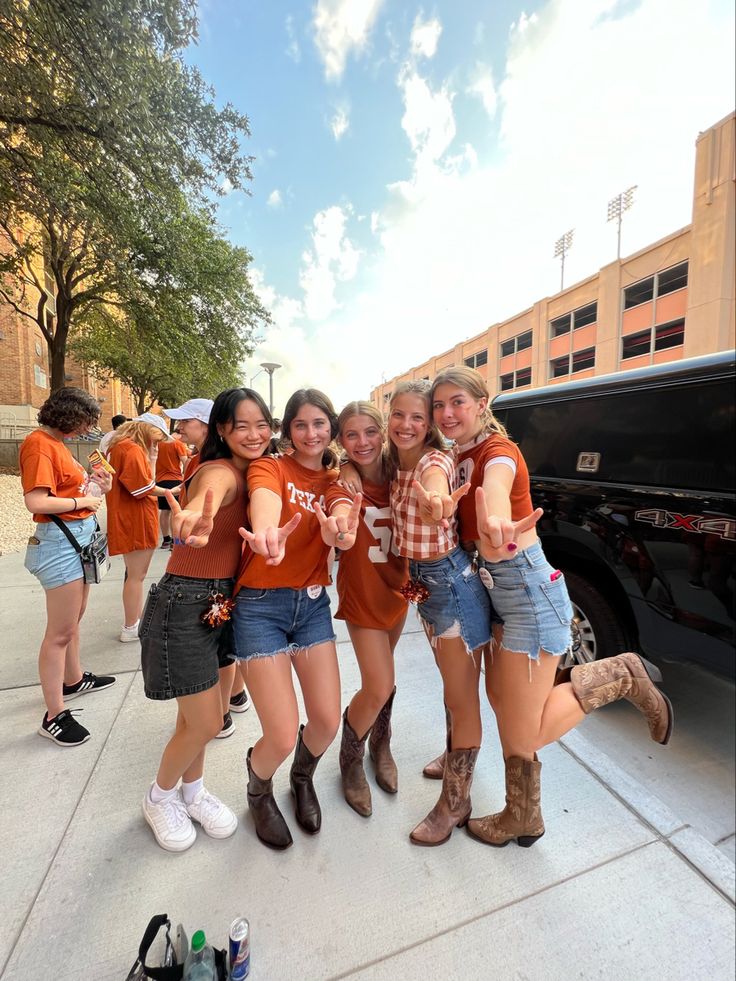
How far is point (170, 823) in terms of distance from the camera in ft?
6.15

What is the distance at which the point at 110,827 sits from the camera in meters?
1.95

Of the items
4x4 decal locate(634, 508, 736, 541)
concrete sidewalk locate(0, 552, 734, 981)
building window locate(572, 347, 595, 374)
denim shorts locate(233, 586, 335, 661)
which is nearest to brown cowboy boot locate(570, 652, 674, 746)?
concrete sidewalk locate(0, 552, 734, 981)

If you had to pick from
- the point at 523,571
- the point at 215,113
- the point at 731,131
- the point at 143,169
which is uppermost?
the point at 731,131

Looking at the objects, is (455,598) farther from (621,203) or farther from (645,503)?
(621,203)

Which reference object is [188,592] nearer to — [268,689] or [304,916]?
[268,689]

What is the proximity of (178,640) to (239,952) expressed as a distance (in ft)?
3.14

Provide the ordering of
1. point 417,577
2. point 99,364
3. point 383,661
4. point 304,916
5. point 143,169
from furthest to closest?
point 99,364
point 143,169
point 383,661
point 417,577
point 304,916

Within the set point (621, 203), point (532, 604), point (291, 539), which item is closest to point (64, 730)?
point (291, 539)

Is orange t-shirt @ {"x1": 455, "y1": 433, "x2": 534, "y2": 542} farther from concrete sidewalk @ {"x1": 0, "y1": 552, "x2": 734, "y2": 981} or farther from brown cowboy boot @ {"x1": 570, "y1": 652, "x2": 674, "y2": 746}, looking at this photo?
concrete sidewalk @ {"x1": 0, "y1": 552, "x2": 734, "y2": 981}

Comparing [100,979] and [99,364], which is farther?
[99,364]

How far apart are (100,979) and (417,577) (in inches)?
64.5

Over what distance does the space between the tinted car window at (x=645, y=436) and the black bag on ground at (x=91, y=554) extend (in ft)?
9.66

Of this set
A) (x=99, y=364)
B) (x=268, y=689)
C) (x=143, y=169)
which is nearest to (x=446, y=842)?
(x=268, y=689)

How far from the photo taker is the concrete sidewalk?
148cm
